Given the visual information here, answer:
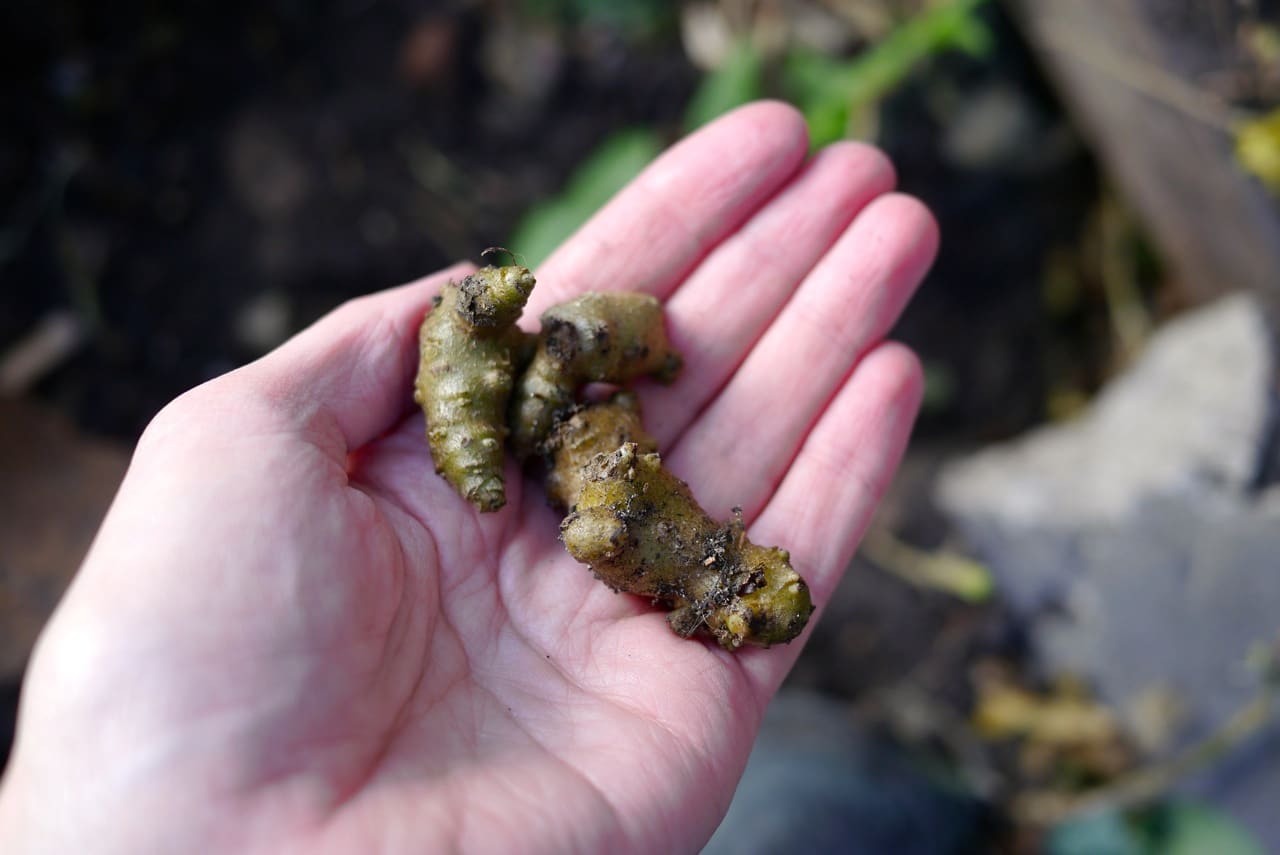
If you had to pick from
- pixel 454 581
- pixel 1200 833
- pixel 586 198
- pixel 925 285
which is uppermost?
pixel 586 198

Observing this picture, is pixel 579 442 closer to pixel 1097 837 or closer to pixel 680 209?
pixel 680 209

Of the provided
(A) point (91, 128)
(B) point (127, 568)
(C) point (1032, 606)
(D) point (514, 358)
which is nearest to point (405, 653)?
(B) point (127, 568)

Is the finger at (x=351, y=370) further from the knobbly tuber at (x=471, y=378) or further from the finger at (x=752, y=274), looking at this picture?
the finger at (x=752, y=274)

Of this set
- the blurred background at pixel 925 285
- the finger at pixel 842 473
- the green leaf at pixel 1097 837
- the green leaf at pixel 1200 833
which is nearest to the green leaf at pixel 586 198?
the blurred background at pixel 925 285

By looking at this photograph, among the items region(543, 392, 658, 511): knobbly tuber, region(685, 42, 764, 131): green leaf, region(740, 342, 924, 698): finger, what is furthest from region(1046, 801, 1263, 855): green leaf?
region(685, 42, 764, 131): green leaf

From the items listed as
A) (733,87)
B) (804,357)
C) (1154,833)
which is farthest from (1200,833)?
(733,87)

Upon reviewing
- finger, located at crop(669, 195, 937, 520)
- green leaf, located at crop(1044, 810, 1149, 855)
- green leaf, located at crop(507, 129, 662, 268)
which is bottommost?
green leaf, located at crop(1044, 810, 1149, 855)

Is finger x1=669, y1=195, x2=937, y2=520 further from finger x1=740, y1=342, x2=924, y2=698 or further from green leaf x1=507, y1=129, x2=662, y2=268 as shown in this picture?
green leaf x1=507, y1=129, x2=662, y2=268

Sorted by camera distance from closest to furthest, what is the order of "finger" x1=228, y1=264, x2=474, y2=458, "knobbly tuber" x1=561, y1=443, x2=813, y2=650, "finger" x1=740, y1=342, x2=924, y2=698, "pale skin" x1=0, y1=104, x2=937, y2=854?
"pale skin" x1=0, y1=104, x2=937, y2=854, "finger" x1=228, y1=264, x2=474, y2=458, "knobbly tuber" x1=561, y1=443, x2=813, y2=650, "finger" x1=740, y1=342, x2=924, y2=698
